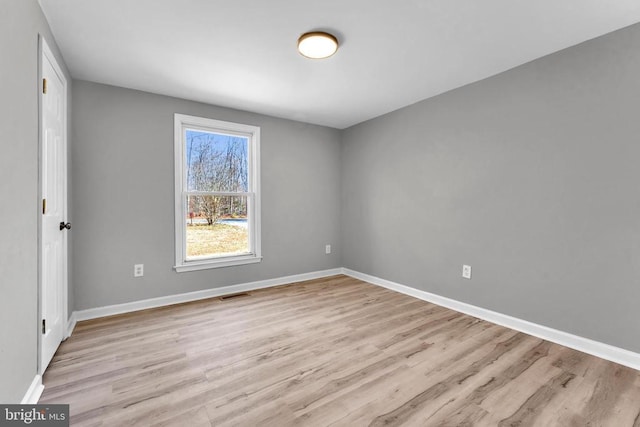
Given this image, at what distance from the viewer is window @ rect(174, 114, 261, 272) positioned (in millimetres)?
3221

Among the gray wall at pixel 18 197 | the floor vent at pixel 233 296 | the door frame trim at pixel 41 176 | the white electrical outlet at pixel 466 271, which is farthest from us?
the floor vent at pixel 233 296

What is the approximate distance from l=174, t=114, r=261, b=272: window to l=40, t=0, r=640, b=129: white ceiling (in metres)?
0.55

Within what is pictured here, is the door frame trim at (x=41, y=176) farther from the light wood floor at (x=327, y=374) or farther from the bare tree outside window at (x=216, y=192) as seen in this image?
the bare tree outside window at (x=216, y=192)

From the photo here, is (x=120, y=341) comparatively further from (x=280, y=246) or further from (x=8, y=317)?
(x=280, y=246)

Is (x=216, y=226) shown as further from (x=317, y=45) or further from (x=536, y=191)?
(x=536, y=191)

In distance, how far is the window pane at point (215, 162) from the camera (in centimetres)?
333

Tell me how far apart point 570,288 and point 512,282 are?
→ 1.34ft

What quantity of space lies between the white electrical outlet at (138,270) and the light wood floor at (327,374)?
1.39 feet

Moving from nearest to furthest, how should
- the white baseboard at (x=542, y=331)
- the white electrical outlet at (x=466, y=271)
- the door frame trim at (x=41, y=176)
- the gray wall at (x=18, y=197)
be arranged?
the gray wall at (x=18, y=197)
the door frame trim at (x=41, y=176)
the white baseboard at (x=542, y=331)
the white electrical outlet at (x=466, y=271)

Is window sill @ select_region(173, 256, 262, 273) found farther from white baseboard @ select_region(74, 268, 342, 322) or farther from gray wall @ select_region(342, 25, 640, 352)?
gray wall @ select_region(342, 25, 640, 352)

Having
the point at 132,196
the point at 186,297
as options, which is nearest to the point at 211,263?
the point at 186,297

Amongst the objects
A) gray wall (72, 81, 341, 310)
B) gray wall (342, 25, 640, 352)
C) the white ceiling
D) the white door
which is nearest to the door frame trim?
the white door

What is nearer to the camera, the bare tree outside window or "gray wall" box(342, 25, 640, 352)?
"gray wall" box(342, 25, 640, 352)

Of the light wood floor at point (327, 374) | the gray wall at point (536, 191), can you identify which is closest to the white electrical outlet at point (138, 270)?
the light wood floor at point (327, 374)
